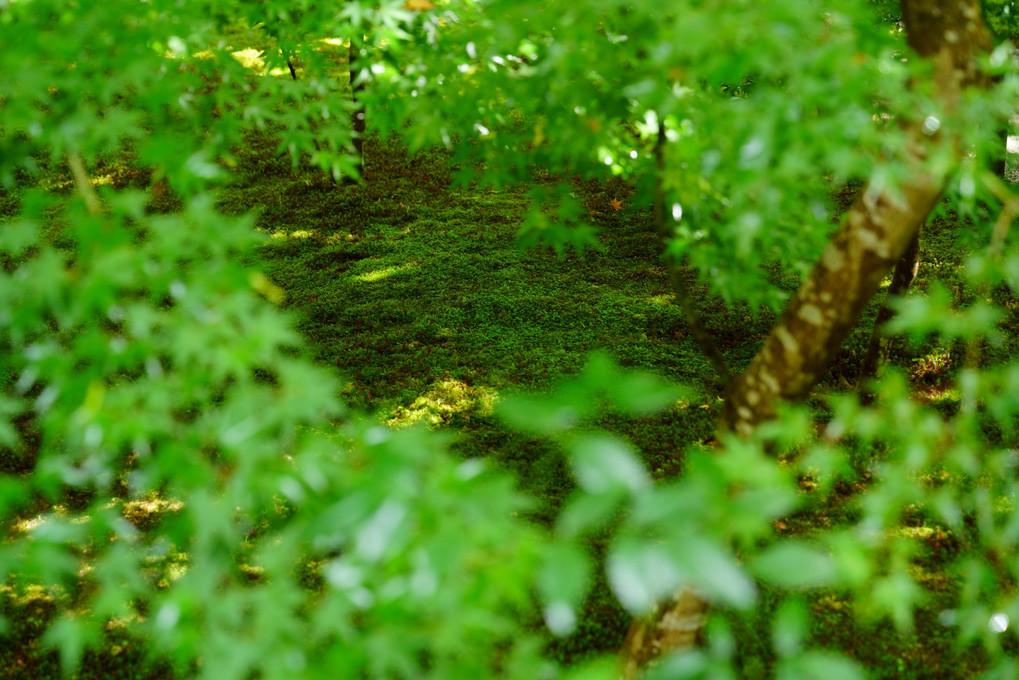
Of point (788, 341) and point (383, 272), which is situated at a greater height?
point (788, 341)

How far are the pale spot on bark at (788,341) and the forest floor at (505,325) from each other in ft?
6.72

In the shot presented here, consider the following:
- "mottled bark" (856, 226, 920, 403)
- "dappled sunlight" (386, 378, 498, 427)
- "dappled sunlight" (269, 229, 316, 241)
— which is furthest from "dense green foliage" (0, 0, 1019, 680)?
"dappled sunlight" (269, 229, 316, 241)

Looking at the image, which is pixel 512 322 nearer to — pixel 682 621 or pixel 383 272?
pixel 383 272

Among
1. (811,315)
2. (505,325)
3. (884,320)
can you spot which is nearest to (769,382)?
(811,315)

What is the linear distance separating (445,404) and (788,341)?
3.97 m

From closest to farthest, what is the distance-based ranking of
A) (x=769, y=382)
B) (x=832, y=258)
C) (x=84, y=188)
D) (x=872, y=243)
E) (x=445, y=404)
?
(x=84, y=188), (x=872, y=243), (x=832, y=258), (x=769, y=382), (x=445, y=404)

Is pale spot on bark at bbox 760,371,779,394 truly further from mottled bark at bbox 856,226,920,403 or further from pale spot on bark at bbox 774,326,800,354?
mottled bark at bbox 856,226,920,403

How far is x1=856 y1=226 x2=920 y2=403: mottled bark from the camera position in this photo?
5.02 m

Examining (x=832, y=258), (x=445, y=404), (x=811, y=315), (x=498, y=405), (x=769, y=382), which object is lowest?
(x=445, y=404)

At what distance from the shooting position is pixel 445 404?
232 inches

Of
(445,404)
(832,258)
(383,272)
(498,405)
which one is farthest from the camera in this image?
(383,272)

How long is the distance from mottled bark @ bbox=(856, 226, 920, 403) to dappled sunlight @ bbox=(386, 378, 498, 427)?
3100mm

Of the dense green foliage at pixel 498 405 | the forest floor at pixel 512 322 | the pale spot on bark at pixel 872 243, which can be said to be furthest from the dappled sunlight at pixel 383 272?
the pale spot on bark at pixel 872 243

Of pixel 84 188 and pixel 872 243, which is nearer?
pixel 84 188
